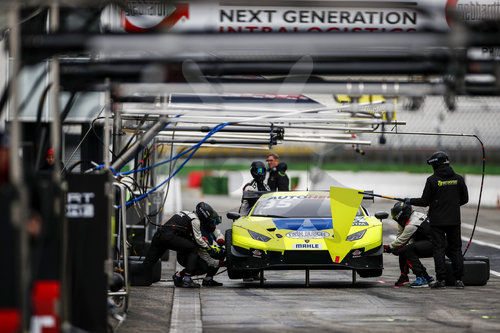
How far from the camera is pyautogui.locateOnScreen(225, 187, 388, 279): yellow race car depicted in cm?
1195

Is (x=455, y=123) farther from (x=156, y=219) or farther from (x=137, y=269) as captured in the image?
(x=137, y=269)

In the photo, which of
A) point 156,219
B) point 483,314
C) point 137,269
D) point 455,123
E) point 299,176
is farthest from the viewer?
point 299,176

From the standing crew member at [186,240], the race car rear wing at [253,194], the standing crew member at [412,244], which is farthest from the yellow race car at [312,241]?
the race car rear wing at [253,194]

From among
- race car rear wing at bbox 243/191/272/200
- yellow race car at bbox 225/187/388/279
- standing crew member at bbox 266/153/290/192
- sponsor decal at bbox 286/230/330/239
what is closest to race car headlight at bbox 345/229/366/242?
yellow race car at bbox 225/187/388/279

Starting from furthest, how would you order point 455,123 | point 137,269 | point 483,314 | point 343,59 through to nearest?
point 455,123 < point 137,269 < point 483,314 < point 343,59

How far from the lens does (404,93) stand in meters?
7.45

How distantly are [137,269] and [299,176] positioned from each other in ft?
139

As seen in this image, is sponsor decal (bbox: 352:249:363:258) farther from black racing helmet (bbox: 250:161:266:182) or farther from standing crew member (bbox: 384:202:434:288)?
black racing helmet (bbox: 250:161:266:182)

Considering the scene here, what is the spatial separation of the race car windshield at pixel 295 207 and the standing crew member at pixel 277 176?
246cm

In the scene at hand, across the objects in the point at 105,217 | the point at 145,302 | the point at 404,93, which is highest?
the point at 404,93

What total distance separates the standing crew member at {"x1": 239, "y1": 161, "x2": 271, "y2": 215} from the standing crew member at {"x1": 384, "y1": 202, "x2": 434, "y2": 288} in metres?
2.89

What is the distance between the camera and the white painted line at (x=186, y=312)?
870 centimetres

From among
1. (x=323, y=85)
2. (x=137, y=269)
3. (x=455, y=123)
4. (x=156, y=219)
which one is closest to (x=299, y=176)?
(x=455, y=123)

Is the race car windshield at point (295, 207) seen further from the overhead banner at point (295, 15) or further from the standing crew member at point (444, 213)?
the overhead banner at point (295, 15)
